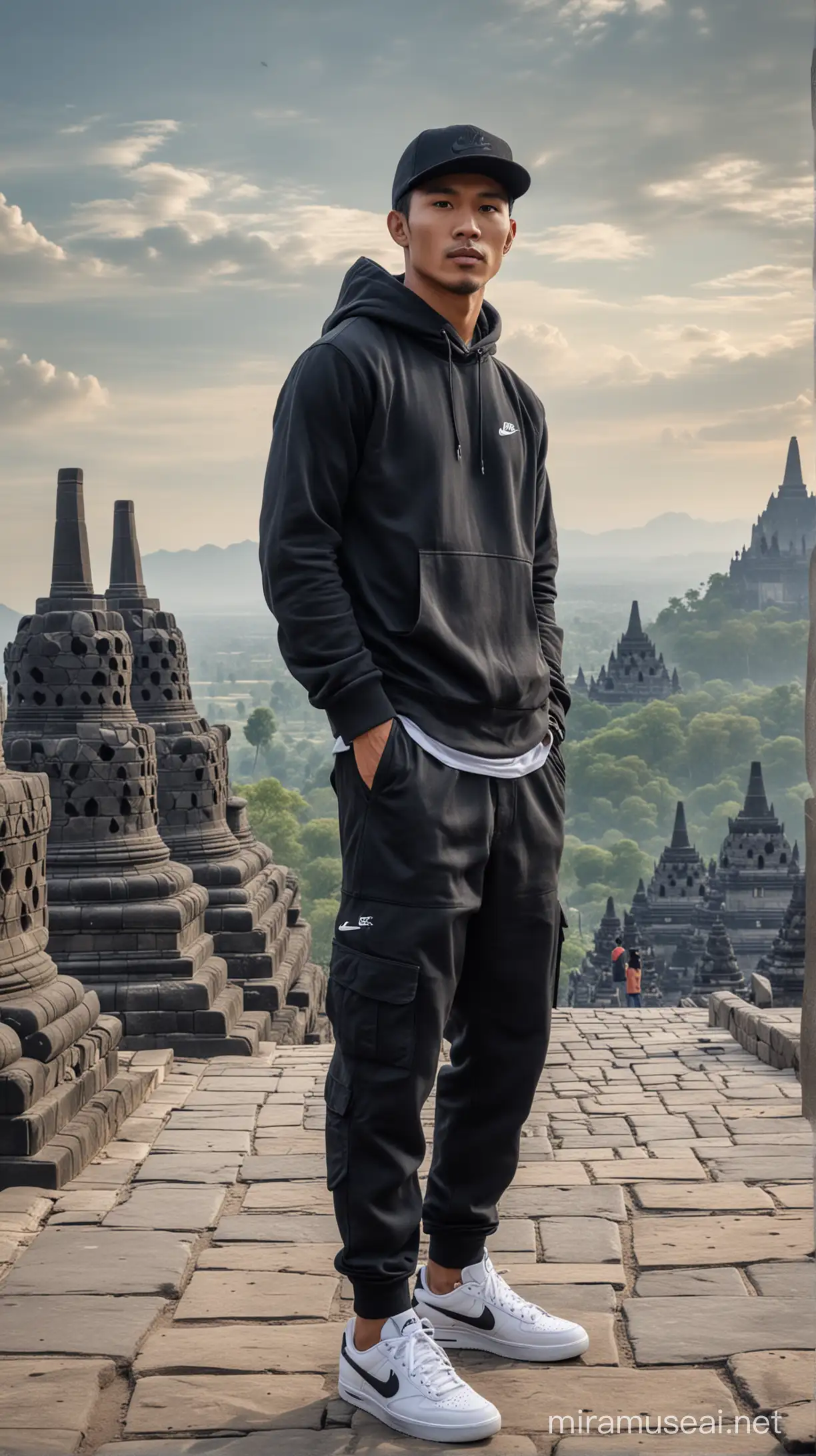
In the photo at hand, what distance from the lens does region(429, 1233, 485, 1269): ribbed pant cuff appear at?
305 centimetres

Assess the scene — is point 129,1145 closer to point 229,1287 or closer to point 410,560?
point 229,1287

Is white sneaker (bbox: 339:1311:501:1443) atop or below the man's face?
below

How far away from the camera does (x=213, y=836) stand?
11.7m

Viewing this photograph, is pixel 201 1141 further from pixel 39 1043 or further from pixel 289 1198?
pixel 289 1198

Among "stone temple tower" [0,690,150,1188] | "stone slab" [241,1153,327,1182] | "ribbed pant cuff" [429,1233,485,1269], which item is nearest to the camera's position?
"ribbed pant cuff" [429,1233,485,1269]

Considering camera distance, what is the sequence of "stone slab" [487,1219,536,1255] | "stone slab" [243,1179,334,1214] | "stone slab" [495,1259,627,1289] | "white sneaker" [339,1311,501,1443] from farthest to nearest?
"stone slab" [243,1179,334,1214] → "stone slab" [487,1219,536,1255] → "stone slab" [495,1259,627,1289] → "white sneaker" [339,1311,501,1443]

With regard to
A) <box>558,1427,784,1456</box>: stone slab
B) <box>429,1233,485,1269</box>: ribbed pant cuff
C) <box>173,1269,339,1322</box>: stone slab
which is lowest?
<box>173,1269,339,1322</box>: stone slab

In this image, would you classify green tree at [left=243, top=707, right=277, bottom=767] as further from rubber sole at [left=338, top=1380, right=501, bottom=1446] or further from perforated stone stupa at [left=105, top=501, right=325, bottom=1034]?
rubber sole at [left=338, top=1380, right=501, bottom=1446]

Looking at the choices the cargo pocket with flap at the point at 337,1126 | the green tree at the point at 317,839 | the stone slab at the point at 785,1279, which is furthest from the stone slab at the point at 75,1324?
the green tree at the point at 317,839

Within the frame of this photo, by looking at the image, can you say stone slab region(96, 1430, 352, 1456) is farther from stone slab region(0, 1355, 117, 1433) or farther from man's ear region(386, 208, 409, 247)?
man's ear region(386, 208, 409, 247)

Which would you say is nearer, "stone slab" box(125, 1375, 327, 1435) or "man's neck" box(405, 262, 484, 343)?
"stone slab" box(125, 1375, 327, 1435)

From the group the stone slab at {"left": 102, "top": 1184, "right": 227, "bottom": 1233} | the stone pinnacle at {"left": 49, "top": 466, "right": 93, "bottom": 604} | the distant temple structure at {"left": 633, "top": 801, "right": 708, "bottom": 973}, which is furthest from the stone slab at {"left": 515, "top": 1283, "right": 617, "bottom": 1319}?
the distant temple structure at {"left": 633, "top": 801, "right": 708, "bottom": 973}

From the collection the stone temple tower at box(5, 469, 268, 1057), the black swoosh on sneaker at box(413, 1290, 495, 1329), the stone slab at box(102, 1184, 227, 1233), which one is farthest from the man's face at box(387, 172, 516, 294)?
the stone temple tower at box(5, 469, 268, 1057)

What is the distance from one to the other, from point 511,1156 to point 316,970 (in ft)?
32.9
